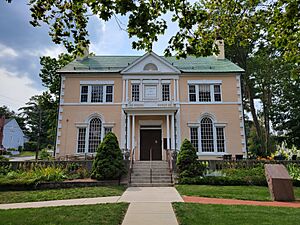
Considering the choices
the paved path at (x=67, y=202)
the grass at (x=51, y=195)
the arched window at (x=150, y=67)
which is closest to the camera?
the paved path at (x=67, y=202)

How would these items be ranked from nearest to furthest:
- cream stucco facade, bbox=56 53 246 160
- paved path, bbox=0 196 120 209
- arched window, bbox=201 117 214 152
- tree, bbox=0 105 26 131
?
paved path, bbox=0 196 120 209, cream stucco facade, bbox=56 53 246 160, arched window, bbox=201 117 214 152, tree, bbox=0 105 26 131

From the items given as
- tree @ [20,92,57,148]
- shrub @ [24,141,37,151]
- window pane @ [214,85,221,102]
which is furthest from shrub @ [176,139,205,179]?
shrub @ [24,141,37,151]

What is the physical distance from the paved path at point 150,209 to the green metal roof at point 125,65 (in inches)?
501

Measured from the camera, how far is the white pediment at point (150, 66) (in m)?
19.6

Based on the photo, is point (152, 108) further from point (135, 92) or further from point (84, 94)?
point (84, 94)

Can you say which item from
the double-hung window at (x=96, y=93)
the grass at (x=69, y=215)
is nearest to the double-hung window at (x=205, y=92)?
the double-hung window at (x=96, y=93)

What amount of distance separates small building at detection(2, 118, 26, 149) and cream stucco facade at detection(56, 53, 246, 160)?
125ft

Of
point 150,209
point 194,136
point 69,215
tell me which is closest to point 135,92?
point 194,136

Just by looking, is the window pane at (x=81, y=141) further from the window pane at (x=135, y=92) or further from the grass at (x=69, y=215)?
the grass at (x=69, y=215)

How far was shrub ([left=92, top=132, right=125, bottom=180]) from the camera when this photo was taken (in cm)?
1204

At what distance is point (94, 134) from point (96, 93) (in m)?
3.47

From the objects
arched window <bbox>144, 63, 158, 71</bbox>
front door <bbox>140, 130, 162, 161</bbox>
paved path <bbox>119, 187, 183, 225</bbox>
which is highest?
arched window <bbox>144, 63, 158, 71</bbox>

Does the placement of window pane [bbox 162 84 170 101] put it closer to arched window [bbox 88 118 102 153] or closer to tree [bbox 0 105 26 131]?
arched window [bbox 88 118 102 153]

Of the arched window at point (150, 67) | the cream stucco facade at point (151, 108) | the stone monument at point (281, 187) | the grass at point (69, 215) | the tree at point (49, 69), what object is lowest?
the grass at point (69, 215)
